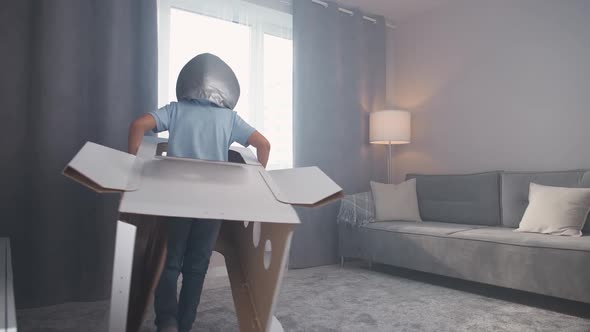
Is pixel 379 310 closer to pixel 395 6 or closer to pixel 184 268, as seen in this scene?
pixel 184 268

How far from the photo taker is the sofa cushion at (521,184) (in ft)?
8.23

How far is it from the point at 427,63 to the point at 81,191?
308 cm

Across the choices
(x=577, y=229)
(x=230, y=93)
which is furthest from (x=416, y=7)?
(x=230, y=93)

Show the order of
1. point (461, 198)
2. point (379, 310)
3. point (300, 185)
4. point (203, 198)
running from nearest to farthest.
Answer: point (203, 198)
point (300, 185)
point (379, 310)
point (461, 198)

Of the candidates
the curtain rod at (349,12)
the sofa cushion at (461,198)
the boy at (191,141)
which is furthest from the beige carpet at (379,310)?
the curtain rod at (349,12)

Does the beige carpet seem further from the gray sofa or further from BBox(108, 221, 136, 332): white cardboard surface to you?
BBox(108, 221, 136, 332): white cardboard surface

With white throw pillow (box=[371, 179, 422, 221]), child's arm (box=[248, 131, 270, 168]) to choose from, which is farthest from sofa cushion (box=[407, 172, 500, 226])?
child's arm (box=[248, 131, 270, 168])

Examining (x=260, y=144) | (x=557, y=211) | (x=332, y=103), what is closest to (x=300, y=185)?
(x=260, y=144)

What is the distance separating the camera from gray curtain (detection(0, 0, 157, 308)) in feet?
7.06

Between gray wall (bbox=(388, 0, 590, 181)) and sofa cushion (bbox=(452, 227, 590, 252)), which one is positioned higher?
gray wall (bbox=(388, 0, 590, 181))

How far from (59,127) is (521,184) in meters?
2.92

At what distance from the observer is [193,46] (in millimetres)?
2848

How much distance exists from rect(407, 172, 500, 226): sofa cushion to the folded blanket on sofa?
0.44 meters

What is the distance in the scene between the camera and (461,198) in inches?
120
